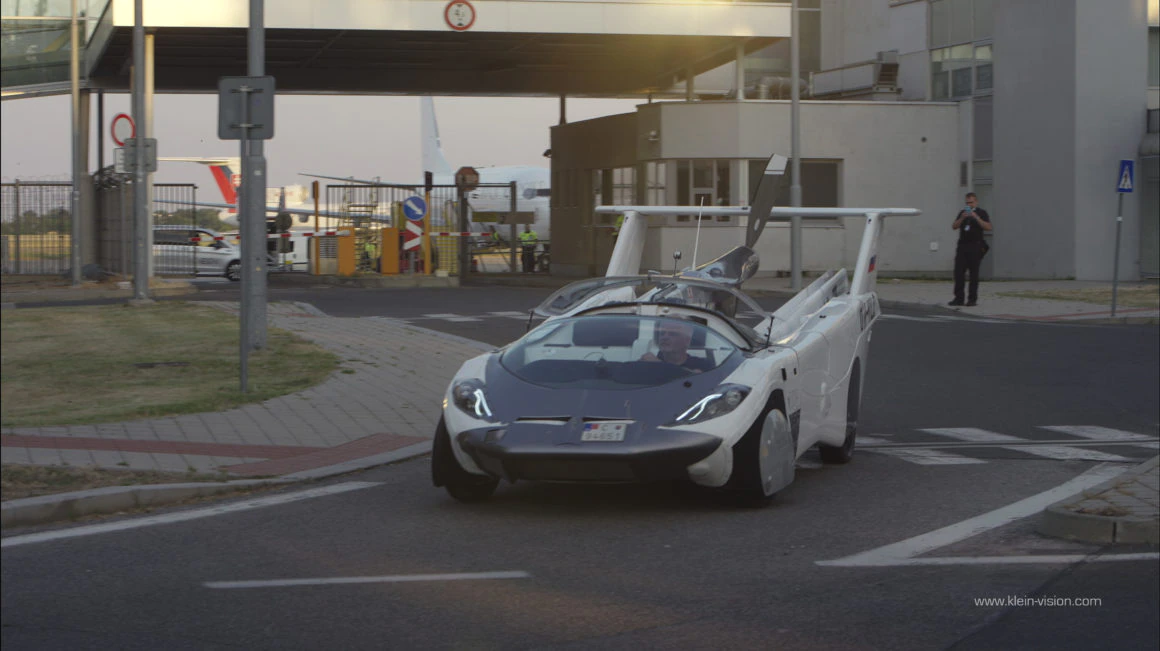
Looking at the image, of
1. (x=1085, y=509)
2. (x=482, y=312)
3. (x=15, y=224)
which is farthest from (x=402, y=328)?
(x=1085, y=509)

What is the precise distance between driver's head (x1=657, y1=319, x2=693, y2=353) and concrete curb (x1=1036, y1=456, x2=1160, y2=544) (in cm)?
200

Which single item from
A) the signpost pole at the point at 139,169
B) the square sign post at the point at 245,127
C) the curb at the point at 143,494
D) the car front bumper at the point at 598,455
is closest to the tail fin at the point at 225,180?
the signpost pole at the point at 139,169

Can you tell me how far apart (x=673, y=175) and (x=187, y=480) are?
2821 centimetres

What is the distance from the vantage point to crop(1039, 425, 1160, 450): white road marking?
10.7 metres

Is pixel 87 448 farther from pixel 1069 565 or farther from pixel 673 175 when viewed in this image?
pixel 673 175

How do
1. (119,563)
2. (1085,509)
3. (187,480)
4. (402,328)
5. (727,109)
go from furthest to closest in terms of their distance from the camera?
(727,109), (402,328), (187,480), (1085,509), (119,563)

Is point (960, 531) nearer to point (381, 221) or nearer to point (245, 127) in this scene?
point (245, 127)

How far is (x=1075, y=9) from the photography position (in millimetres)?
34812

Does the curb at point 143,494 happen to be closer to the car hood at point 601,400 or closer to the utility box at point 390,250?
the car hood at point 601,400

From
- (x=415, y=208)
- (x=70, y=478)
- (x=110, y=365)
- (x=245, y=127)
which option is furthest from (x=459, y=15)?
(x=110, y=365)

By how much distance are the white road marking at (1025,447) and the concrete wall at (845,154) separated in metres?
22.0

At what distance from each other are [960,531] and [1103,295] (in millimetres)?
22396

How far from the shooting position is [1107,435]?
36.3ft

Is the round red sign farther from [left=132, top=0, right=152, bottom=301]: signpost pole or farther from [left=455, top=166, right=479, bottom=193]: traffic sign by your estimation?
[left=132, top=0, right=152, bottom=301]: signpost pole
